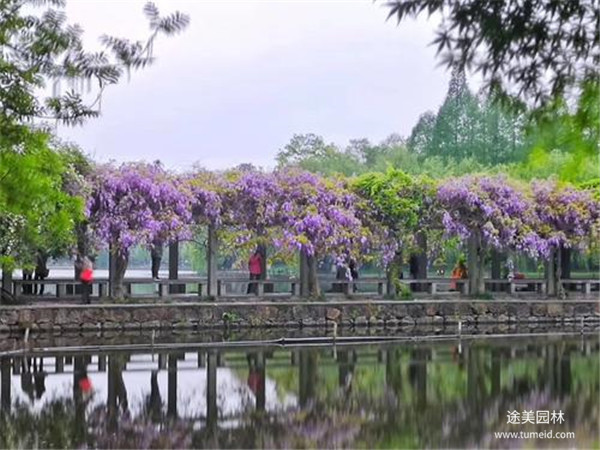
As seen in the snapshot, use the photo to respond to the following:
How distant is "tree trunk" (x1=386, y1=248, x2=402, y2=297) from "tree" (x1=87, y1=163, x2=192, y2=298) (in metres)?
4.71

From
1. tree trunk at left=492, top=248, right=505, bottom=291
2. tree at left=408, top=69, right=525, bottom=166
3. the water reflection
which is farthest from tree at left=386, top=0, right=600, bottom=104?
tree at left=408, top=69, right=525, bottom=166

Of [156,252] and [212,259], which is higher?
[156,252]

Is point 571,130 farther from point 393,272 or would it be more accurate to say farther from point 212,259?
point 393,272

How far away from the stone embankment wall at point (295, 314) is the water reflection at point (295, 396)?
342 centimetres

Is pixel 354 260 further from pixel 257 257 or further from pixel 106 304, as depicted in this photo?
pixel 106 304

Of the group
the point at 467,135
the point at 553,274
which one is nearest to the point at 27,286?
the point at 553,274

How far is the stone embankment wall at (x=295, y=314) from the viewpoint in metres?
17.9

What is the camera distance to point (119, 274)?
19688mm

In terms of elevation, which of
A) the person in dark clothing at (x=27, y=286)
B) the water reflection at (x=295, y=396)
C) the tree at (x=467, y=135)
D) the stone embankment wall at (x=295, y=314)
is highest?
the tree at (x=467, y=135)

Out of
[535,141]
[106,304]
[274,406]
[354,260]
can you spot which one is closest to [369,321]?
[354,260]

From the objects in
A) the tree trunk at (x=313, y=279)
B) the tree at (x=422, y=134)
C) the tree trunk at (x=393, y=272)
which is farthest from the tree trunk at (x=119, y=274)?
the tree at (x=422, y=134)

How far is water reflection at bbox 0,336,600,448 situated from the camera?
9.05 meters

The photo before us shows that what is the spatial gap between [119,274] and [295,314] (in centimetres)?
374

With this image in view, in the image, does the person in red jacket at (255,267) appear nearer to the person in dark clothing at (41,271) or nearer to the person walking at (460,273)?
the person in dark clothing at (41,271)
